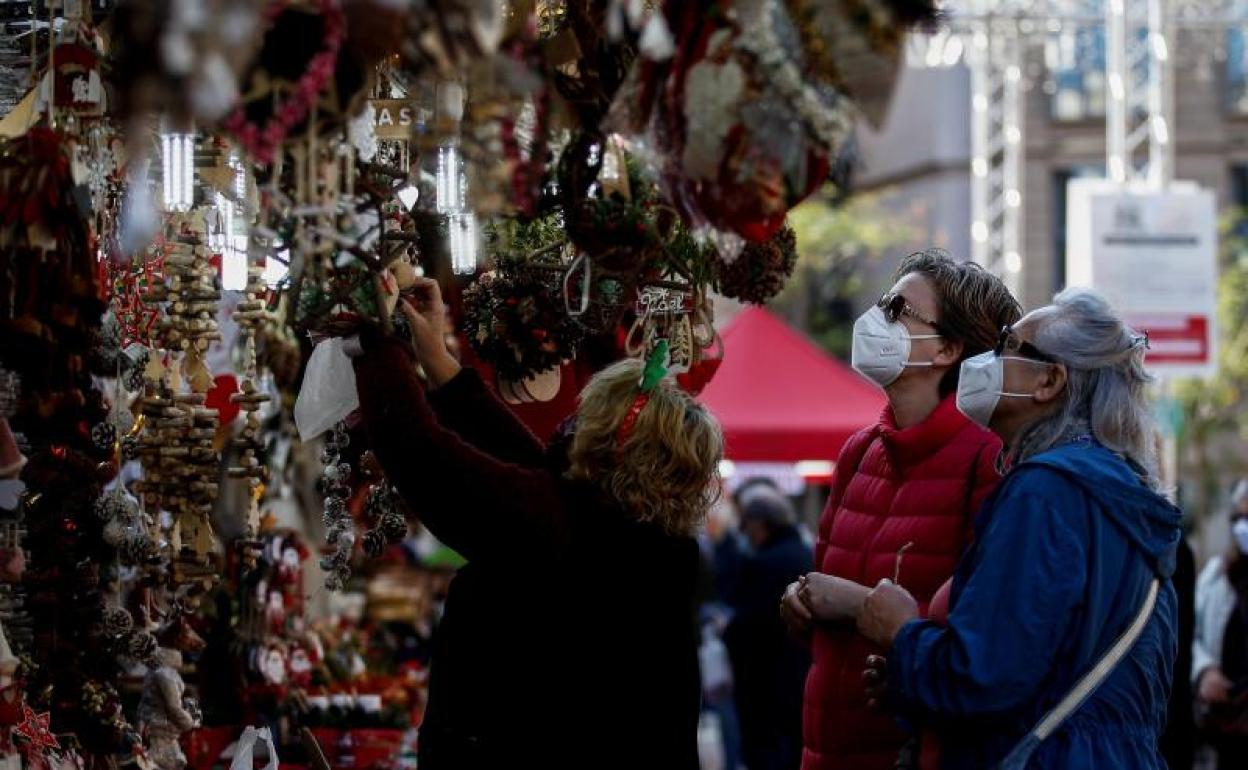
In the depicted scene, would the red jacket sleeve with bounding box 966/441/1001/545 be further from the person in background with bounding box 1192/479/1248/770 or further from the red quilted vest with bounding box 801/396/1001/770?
the person in background with bounding box 1192/479/1248/770

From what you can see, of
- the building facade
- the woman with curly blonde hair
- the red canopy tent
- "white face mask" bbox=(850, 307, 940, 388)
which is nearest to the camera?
the woman with curly blonde hair

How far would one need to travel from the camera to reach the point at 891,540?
11.7 ft

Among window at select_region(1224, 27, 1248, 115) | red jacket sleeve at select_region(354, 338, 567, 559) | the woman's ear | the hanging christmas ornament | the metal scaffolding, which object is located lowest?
the hanging christmas ornament

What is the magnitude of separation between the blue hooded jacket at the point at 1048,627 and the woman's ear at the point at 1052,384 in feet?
0.47

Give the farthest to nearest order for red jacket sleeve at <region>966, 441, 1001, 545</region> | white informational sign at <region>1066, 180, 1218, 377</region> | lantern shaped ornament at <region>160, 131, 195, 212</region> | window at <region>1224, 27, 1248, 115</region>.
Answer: window at <region>1224, 27, 1248, 115</region>, white informational sign at <region>1066, 180, 1218, 377</region>, red jacket sleeve at <region>966, 441, 1001, 545</region>, lantern shaped ornament at <region>160, 131, 195, 212</region>

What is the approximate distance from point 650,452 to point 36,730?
1.17m

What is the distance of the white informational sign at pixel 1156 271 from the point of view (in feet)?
36.7

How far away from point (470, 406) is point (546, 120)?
0.84 meters

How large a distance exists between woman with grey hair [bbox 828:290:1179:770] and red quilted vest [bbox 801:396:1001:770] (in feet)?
0.93

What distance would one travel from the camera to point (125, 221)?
3.60 m

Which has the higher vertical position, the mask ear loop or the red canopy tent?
the mask ear loop

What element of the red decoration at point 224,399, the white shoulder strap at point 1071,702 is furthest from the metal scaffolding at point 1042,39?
the white shoulder strap at point 1071,702

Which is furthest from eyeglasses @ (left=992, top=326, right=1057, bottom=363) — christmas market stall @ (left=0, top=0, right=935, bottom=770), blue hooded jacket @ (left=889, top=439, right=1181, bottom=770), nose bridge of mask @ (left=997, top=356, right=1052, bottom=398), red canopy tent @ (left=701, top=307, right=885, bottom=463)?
red canopy tent @ (left=701, top=307, right=885, bottom=463)

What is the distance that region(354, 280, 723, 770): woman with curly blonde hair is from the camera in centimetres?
320
